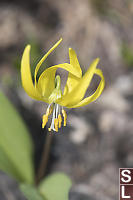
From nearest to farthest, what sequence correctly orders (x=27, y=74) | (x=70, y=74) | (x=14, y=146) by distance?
(x=27, y=74) → (x=70, y=74) → (x=14, y=146)

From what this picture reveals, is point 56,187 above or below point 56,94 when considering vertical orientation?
below

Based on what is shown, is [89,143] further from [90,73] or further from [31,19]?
[31,19]

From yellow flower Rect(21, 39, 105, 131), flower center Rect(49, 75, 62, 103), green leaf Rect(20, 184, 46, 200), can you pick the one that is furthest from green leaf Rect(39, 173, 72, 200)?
flower center Rect(49, 75, 62, 103)

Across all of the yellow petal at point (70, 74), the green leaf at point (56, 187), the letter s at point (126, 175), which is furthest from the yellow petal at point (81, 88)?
the letter s at point (126, 175)

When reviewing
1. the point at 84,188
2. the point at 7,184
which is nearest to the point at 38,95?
the point at 7,184

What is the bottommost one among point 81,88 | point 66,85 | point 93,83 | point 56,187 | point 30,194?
point 30,194

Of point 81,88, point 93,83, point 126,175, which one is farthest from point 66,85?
point 93,83

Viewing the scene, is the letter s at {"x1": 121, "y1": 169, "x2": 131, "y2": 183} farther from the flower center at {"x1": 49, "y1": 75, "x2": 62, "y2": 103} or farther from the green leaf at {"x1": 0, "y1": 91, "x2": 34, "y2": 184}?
the flower center at {"x1": 49, "y1": 75, "x2": 62, "y2": 103}

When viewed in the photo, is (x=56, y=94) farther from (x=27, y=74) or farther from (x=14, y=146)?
(x=14, y=146)
